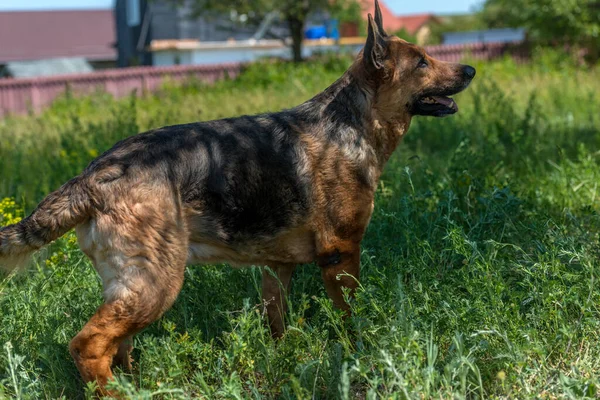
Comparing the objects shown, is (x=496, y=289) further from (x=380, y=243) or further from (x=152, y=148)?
(x=152, y=148)

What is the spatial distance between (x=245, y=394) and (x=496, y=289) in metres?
1.62

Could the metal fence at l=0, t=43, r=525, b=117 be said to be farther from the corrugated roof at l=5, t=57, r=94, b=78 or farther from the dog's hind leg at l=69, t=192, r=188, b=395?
the dog's hind leg at l=69, t=192, r=188, b=395

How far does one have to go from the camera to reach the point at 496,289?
Answer: 14.1ft

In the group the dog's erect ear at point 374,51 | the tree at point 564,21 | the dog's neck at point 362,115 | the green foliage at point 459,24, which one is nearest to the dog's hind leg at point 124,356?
the dog's neck at point 362,115

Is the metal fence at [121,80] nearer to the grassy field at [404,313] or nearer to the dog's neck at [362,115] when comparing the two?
the grassy field at [404,313]

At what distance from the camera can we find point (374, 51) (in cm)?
479

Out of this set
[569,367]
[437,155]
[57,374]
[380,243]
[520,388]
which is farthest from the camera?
[437,155]

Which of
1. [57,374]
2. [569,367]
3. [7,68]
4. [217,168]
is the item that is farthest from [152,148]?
[7,68]

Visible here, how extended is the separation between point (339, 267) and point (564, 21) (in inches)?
820

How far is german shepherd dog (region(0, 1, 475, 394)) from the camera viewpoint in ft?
13.0

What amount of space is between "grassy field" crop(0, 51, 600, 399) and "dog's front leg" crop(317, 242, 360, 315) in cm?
16

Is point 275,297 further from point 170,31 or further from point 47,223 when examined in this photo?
point 170,31

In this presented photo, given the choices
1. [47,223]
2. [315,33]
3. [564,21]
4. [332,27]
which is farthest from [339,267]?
[315,33]

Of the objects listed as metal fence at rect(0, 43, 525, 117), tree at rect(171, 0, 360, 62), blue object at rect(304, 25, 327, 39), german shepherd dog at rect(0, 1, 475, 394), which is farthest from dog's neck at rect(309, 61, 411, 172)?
blue object at rect(304, 25, 327, 39)
